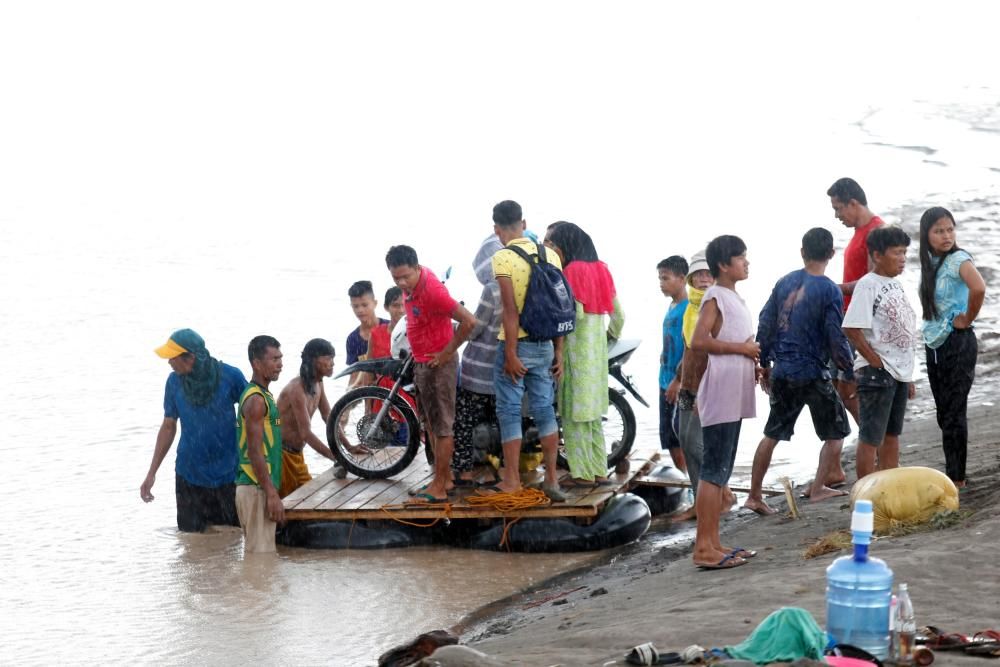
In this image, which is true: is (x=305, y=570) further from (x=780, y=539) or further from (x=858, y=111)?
(x=858, y=111)

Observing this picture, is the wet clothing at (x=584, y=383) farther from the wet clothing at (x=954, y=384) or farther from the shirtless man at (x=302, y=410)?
the wet clothing at (x=954, y=384)

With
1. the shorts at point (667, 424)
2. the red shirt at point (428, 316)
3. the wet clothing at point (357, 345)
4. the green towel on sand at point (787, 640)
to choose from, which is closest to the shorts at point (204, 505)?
the wet clothing at point (357, 345)

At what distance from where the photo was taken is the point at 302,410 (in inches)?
354

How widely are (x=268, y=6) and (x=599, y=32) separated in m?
11.8

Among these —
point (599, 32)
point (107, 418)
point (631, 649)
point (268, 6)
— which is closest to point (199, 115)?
point (268, 6)

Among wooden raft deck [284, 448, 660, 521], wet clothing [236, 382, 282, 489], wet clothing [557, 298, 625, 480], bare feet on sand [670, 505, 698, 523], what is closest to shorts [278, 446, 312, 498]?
wooden raft deck [284, 448, 660, 521]

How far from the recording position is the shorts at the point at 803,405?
299 inches

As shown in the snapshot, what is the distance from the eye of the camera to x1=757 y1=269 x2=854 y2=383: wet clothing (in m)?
7.51

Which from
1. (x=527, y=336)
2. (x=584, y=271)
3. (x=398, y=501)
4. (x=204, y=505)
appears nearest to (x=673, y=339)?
(x=584, y=271)

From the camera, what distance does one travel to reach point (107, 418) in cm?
1345

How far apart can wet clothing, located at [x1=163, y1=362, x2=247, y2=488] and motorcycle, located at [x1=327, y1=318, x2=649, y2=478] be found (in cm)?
65

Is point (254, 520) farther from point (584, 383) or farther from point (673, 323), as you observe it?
point (673, 323)

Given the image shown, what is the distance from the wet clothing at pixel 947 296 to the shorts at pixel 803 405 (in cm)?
64

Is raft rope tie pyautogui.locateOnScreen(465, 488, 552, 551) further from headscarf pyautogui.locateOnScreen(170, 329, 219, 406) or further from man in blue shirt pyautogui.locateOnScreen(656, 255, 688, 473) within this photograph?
headscarf pyautogui.locateOnScreen(170, 329, 219, 406)
